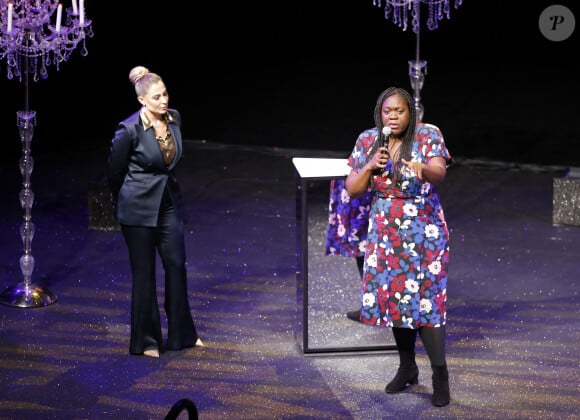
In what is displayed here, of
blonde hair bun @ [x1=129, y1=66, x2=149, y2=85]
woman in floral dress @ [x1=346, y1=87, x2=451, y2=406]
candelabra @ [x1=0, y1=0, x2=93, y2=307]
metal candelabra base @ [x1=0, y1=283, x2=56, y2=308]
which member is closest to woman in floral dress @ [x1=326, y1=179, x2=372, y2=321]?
woman in floral dress @ [x1=346, y1=87, x2=451, y2=406]

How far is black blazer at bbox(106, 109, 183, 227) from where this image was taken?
20.7 ft

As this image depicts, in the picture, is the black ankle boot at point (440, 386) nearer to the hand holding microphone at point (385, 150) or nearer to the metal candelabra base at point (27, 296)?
the hand holding microphone at point (385, 150)

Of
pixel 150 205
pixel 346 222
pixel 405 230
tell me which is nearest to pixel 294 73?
pixel 346 222

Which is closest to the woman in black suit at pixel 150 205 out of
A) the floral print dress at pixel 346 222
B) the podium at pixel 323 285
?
the podium at pixel 323 285

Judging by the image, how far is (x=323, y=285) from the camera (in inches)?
267

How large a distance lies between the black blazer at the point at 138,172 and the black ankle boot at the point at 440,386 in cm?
168

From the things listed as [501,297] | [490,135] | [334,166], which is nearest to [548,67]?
[490,135]

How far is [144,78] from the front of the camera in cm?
632

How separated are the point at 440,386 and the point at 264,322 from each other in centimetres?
156

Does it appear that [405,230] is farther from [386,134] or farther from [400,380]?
[400,380]

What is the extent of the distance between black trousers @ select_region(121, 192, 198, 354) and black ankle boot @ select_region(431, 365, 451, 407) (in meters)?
1.51

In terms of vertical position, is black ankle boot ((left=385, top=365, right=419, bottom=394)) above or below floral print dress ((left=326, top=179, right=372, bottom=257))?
below

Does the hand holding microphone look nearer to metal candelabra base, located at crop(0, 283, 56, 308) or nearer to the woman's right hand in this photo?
the woman's right hand

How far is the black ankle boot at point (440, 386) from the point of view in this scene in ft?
19.3
